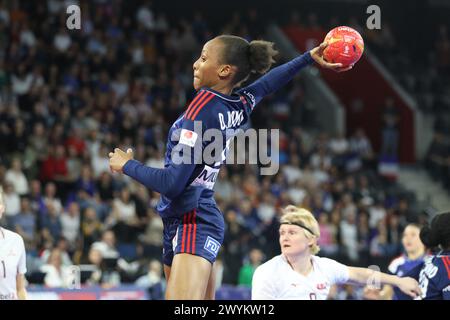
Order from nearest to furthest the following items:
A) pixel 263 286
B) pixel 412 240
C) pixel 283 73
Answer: pixel 283 73, pixel 263 286, pixel 412 240

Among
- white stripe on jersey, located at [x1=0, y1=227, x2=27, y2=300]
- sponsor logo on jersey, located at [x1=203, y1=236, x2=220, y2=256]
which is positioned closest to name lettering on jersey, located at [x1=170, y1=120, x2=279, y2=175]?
sponsor logo on jersey, located at [x1=203, y1=236, x2=220, y2=256]

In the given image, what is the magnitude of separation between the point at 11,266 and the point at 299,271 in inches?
87.3

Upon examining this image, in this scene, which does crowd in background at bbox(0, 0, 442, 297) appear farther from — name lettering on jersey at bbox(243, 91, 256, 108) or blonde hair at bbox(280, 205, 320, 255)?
name lettering on jersey at bbox(243, 91, 256, 108)

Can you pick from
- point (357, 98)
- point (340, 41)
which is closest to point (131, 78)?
point (357, 98)

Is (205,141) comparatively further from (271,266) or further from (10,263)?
(10,263)

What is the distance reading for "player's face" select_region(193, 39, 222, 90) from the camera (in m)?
5.44

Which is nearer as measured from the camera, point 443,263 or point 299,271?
point 443,263

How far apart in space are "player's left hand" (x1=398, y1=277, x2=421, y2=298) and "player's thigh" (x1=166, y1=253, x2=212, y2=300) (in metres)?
1.67

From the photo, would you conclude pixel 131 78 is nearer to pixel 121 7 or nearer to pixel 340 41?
pixel 121 7

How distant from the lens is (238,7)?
23547 mm

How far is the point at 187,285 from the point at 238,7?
754 inches

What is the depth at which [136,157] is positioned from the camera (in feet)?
51.9

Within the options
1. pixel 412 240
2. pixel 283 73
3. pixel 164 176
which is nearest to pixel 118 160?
pixel 164 176

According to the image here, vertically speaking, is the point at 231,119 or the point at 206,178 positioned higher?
the point at 231,119
